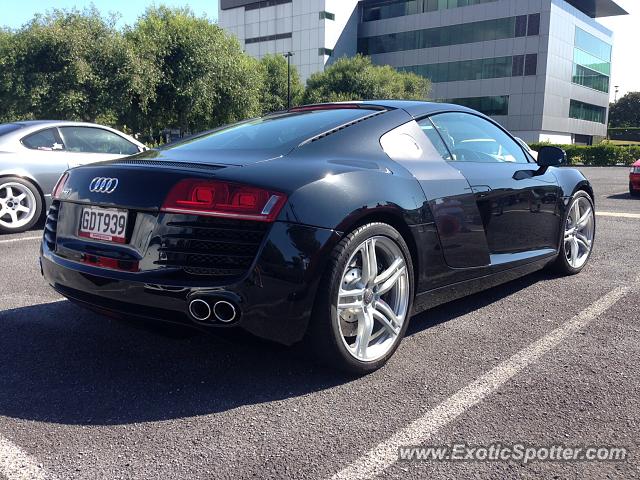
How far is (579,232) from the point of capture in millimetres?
4855

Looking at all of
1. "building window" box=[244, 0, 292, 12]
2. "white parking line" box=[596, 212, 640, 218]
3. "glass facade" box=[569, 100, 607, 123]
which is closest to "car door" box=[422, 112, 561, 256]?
"white parking line" box=[596, 212, 640, 218]

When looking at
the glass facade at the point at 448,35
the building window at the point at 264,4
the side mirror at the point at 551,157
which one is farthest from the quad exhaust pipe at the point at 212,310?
the building window at the point at 264,4

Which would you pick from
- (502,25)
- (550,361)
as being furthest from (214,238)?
(502,25)

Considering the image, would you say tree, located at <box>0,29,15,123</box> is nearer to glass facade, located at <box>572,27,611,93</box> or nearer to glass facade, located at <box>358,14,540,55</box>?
glass facade, located at <box>358,14,540,55</box>

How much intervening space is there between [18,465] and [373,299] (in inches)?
63.6

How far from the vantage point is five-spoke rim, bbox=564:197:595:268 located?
→ 4.65 m

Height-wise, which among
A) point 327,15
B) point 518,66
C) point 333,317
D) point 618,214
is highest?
point 327,15

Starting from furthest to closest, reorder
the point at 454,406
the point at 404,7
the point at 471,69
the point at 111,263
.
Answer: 1. the point at 404,7
2. the point at 471,69
3. the point at 111,263
4. the point at 454,406

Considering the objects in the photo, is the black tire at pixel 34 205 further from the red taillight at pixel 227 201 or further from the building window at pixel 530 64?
the building window at pixel 530 64

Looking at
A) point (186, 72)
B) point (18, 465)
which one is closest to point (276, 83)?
point (186, 72)

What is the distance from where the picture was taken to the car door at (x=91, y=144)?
23.4ft

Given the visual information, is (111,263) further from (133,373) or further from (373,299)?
(373,299)

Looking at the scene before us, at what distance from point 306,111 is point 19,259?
10.5ft

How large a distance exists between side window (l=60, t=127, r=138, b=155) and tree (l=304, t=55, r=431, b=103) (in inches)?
1517
